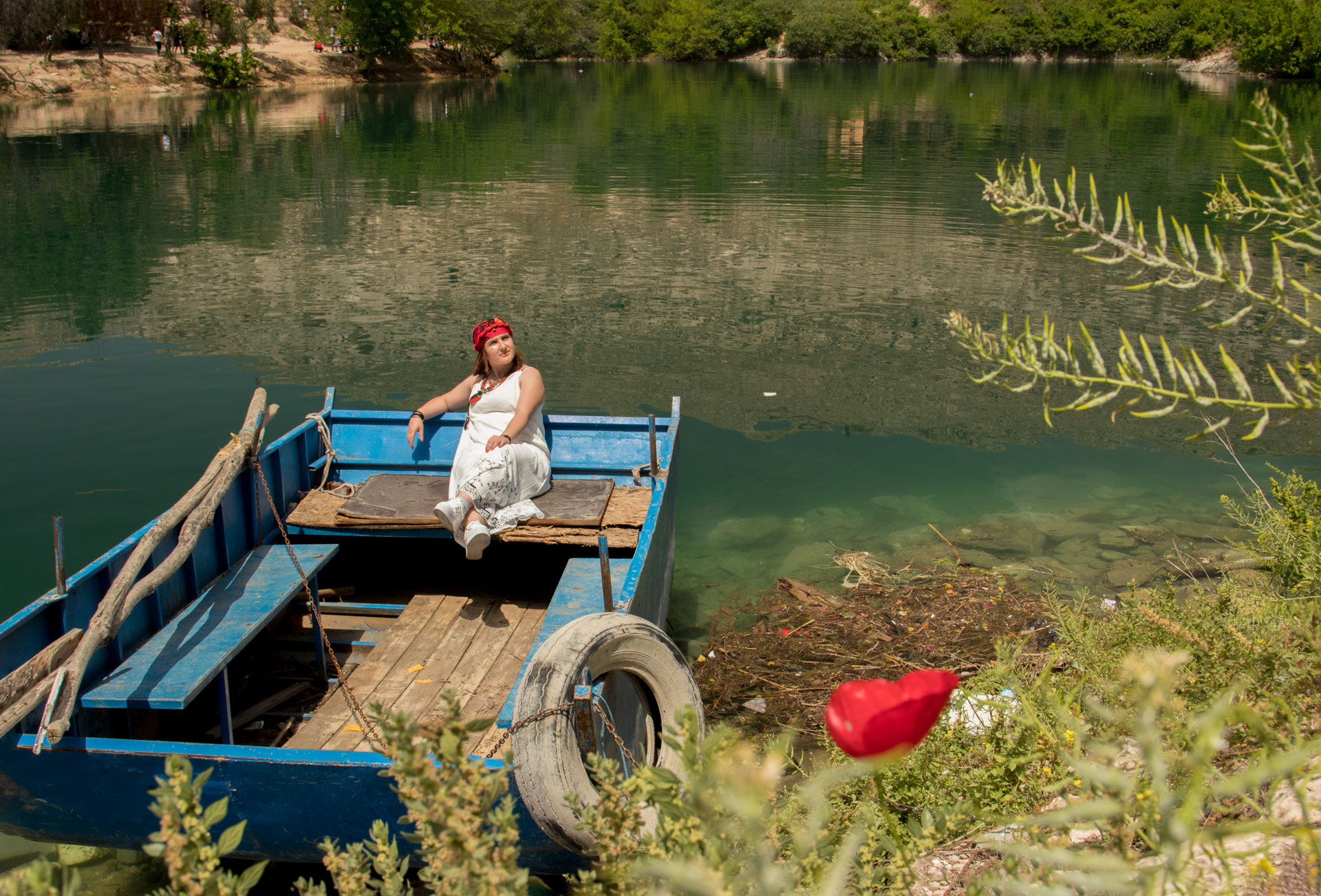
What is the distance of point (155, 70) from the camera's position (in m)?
48.8

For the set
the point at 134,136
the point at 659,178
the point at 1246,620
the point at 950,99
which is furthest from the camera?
the point at 950,99

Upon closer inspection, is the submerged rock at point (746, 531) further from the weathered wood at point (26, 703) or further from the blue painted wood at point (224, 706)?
the weathered wood at point (26, 703)

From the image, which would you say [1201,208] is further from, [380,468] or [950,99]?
[950,99]

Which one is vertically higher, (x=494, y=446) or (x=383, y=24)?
(x=383, y=24)

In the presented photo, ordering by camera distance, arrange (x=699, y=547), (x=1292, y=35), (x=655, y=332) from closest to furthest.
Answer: (x=699, y=547), (x=655, y=332), (x=1292, y=35)

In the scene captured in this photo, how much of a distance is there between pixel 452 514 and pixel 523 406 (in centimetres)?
108

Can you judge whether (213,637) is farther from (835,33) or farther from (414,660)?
(835,33)

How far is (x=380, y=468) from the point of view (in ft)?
23.6

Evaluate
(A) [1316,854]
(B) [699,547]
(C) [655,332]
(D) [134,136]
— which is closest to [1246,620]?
(A) [1316,854]

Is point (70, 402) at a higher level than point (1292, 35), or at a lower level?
lower

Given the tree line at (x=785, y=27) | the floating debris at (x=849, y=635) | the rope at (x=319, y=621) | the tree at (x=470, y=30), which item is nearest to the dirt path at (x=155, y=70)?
the tree line at (x=785, y=27)

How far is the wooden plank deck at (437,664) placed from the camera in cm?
513

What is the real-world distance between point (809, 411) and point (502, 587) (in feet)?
18.3

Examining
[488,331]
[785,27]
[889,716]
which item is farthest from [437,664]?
[785,27]
